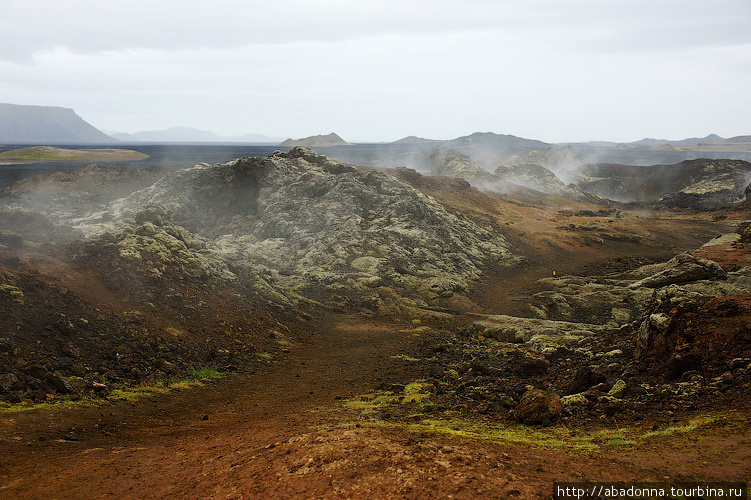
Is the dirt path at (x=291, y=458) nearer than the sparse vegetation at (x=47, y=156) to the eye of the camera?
Yes

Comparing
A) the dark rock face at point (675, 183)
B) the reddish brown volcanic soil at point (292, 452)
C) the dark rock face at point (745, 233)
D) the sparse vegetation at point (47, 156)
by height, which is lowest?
the reddish brown volcanic soil at point (292, 452)

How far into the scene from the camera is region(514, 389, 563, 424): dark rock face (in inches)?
418

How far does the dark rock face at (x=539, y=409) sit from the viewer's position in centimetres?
1062

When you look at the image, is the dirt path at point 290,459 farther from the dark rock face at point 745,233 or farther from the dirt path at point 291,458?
the dark rock face at point 745,233

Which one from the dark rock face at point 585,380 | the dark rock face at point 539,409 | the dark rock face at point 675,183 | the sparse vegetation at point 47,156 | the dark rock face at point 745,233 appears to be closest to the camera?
the dark rock face at point 539,409

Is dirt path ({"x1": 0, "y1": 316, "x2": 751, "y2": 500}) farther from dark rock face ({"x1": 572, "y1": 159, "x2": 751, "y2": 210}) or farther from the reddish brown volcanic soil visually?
dark rock face ({"x1": 572, "y1": 159, "x2": 751, "y2": 210})

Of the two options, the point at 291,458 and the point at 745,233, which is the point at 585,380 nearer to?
the point at 291,458

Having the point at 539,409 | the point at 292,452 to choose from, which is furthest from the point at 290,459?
the point at 539,409

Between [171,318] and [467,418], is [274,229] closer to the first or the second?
[171,318]

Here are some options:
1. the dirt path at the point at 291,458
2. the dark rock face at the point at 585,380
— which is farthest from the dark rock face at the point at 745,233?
A: the dirt path at the point at 291,458

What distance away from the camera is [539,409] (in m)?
10.8

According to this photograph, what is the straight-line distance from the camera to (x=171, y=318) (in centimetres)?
1925

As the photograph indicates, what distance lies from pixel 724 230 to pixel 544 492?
63803 millimetres

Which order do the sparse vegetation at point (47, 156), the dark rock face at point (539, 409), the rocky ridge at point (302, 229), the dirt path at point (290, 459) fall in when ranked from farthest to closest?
the sparse vegetation at point (47, 156), the rocky ridge at point (302, 229), the dark rock face at point (539, 409), the dirt path at point (290, 459)
